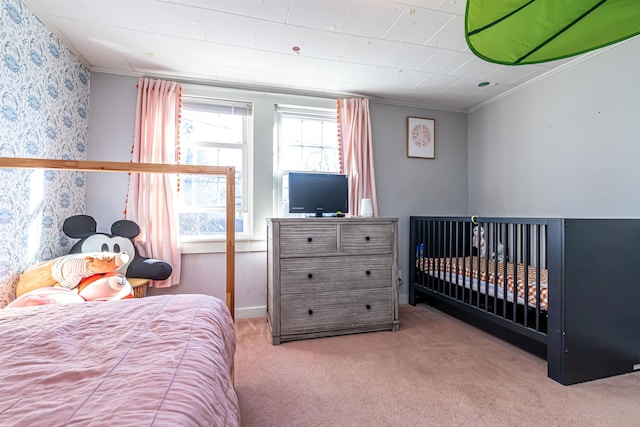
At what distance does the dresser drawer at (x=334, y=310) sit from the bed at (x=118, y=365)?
40.6 inches

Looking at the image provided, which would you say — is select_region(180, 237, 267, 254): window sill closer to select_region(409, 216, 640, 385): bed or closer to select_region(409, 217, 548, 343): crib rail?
select_region(409, 217, 548, 343): crib rail

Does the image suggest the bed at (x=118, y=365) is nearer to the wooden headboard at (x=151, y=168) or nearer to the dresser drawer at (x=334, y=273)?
the wooden headboard at (x=151, y=168)

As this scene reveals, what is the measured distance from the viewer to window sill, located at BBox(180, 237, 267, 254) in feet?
8.47

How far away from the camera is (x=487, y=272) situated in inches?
81.9

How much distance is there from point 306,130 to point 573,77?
7.71 feet

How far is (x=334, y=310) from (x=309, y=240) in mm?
601

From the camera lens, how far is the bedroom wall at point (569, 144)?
2.00 meters

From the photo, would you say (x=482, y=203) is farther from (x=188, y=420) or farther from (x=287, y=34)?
(x=188, y=420)

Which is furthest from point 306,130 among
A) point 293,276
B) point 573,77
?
point 573,77

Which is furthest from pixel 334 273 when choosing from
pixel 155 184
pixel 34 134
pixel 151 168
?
pixel 34 134

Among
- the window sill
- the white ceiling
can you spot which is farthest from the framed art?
the window sill

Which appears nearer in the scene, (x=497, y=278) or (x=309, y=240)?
(x=497, y=278)

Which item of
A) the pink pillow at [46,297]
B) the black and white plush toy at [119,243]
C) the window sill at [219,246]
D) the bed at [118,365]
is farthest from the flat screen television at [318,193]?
the pink pillow at [46,297]

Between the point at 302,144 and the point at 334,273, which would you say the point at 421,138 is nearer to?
the point at 302,144
